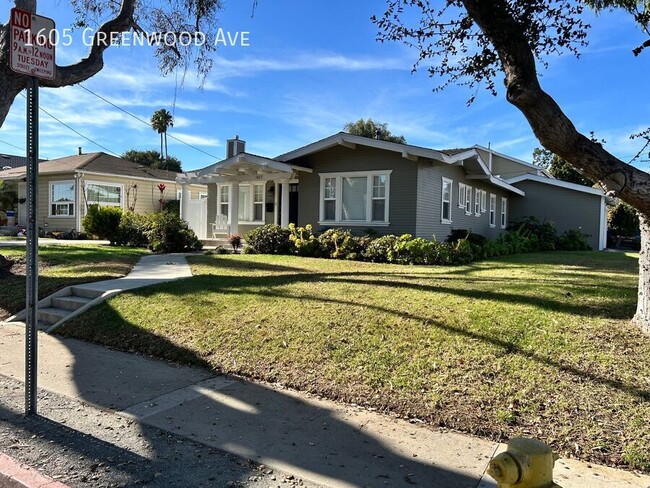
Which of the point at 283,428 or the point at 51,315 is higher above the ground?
the point at 51,315

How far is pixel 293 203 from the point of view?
61.7ft

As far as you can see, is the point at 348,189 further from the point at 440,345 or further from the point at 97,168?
the point at 97,168

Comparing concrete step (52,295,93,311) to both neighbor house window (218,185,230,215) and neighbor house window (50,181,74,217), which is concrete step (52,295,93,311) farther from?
neighbor house window (50,181,74,217)

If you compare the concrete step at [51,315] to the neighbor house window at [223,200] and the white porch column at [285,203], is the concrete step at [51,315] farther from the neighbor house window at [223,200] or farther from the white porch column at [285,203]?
the neighbor house window at [223,200]

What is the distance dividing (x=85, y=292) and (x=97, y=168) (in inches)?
748

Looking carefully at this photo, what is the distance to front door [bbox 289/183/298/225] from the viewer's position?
18.6m

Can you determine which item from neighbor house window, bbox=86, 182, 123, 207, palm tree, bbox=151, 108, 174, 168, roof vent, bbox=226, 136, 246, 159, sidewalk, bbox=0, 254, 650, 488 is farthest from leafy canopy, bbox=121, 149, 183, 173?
sidewalk, bbox=0, 254, 650, 488

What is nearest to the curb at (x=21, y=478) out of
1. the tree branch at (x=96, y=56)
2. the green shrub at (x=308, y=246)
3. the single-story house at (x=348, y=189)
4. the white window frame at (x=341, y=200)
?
the tree branch at (x=96, y=56)

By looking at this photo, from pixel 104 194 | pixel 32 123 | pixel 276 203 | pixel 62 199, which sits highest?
pixel 104 194

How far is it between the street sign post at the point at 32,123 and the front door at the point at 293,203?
14.6 m

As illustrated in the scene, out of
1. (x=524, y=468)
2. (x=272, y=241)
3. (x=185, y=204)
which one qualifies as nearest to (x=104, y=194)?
(x=185, y=204)

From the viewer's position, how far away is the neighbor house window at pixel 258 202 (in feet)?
61.8

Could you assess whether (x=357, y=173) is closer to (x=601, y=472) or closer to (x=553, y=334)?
(x=553, y=334)

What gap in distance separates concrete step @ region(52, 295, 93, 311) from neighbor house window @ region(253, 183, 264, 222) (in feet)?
36.3
